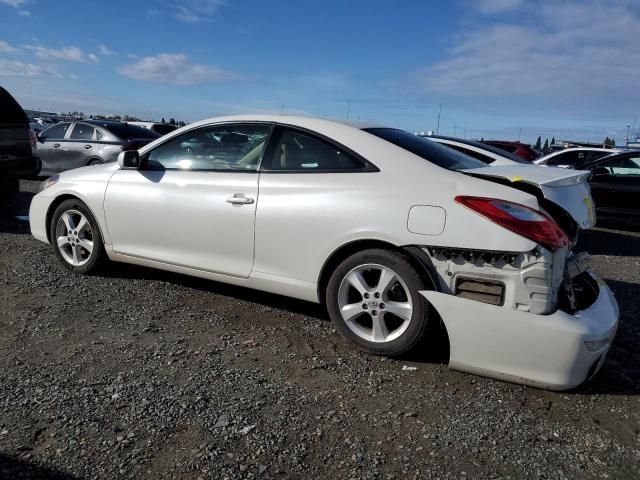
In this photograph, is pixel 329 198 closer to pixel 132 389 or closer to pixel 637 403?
pixel 132 389

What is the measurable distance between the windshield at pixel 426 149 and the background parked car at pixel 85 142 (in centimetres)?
811

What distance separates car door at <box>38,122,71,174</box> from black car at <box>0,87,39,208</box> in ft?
12.7

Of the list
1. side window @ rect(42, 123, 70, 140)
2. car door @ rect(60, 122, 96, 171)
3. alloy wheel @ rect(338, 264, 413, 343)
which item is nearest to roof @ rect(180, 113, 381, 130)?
alloy wheel @ rect(338, 264, 413, 343)

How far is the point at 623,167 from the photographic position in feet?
30.6

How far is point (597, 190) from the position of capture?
9.36 m

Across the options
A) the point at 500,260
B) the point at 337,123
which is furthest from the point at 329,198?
the point at 500,260

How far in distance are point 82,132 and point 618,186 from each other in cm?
1074

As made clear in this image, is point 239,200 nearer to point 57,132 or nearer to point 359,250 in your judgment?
point 359,250

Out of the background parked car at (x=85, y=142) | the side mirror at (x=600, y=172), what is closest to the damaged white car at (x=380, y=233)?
the side mirror at (x=600, y=172)

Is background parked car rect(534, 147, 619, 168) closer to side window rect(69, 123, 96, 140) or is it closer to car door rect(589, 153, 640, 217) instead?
car door rect(589, 153, 640, 217)

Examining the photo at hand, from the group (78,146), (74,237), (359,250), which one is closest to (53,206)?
(74,237)

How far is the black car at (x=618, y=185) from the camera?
29.8 ft

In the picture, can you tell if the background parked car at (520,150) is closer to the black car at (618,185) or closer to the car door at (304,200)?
the black car at (618,185)

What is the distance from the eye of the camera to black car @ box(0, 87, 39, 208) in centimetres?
Answer: 746
